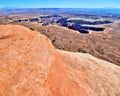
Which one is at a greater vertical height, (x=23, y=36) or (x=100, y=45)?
(x=23, y=36)

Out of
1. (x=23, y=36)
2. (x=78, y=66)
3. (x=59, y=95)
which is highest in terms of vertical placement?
(x=23, y=36)

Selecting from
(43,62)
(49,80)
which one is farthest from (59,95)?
(43,62)

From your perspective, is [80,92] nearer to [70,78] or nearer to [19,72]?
[70,78]

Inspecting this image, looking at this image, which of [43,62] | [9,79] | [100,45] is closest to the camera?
[9,79]

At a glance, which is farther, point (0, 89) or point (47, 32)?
point (47, 32)

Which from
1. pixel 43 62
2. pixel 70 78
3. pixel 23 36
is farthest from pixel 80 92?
pixel 23 36

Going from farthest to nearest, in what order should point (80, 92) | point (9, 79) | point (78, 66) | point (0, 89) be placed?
1. point (78, 66)
2. point (80, 92)
3. point (9, 79)
4. point (0, 89)
